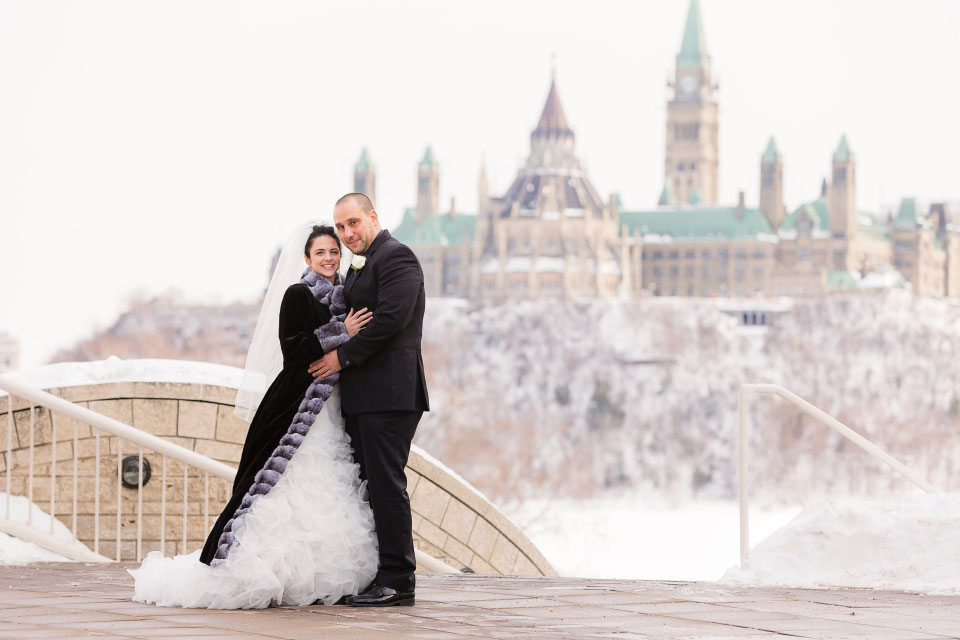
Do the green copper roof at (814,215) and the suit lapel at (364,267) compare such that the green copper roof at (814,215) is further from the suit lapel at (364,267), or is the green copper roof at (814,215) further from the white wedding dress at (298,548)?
the white wedding dress at (298,548)

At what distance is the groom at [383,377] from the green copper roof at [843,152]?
5009 inches

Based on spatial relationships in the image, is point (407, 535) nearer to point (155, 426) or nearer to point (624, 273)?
point (155, 426)

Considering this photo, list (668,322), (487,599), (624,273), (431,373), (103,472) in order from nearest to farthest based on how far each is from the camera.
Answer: (487,599) → (103,472) → (431,373) → (668,322) → (624,273)

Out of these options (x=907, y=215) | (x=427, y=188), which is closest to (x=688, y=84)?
(x=907, y=215)

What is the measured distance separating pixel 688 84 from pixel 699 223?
25163 millimetres

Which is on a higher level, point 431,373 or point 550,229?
point 550,229

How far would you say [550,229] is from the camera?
128 m

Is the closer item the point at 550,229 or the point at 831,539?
the point at 831,539

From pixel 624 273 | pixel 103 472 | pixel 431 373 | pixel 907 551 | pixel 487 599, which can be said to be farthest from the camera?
pixel 624 273

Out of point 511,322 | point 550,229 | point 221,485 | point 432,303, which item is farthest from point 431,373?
point 221,485

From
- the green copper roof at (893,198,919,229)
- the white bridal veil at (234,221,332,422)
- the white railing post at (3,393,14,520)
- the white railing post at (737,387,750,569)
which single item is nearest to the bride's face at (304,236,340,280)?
the white bridal veil at (234,221,332,422)

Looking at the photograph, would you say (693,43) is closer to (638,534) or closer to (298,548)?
(638,534)

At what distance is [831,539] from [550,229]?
121 m

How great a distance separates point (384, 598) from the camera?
627cm
